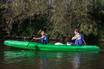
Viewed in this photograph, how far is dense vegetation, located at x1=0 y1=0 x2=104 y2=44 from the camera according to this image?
1224 inches

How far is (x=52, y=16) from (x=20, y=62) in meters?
14.0

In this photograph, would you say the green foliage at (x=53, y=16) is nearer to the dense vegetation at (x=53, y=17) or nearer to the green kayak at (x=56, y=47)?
the dense vegetation at (x=53, y=17)

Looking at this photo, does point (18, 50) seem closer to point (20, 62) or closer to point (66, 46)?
point (66, 46)

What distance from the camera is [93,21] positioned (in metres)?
33.5

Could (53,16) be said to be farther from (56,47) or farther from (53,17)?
(56,47)

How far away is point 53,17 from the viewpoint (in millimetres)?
31438

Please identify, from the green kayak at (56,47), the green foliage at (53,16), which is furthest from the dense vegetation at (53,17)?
the green kayak at (56,47)

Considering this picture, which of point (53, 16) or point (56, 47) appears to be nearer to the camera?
point (56, 47)

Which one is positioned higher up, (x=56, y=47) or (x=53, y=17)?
(x=53, y=17)

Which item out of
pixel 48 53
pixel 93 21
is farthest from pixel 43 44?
pixel 93 21

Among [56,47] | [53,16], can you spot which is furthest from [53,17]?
[56,47]

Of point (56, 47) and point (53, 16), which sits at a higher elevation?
point (53, 16)

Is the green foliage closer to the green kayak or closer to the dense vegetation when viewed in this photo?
the dense vegetation

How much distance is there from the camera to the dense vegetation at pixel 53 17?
3109 centimetres
